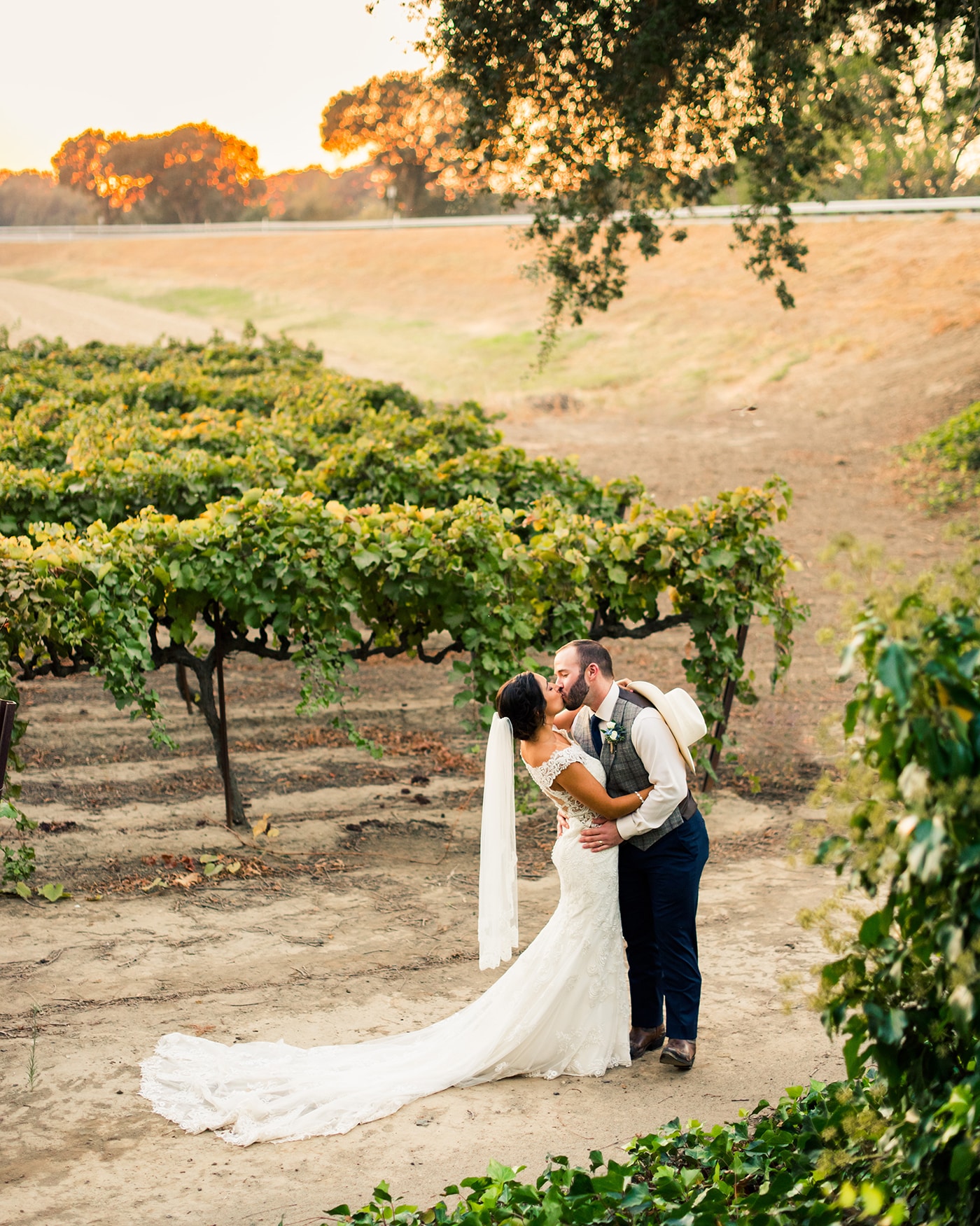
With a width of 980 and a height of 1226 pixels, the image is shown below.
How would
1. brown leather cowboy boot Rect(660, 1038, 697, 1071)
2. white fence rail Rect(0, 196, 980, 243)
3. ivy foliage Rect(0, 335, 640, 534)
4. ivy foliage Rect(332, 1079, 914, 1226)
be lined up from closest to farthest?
ivy foliage Rect(332, 1079, 914, 1226) < brown leather cowboy boot Rect(660, 1038, 697, 1071) < ivy foliage Rect(0, 335, 640, 534) < white fence rail Rect(0, 196, 980, 243)

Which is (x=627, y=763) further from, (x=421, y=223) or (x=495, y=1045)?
(x=421, y=223)

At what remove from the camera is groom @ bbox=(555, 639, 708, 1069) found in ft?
15.9

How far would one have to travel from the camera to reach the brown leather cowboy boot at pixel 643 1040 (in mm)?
5090

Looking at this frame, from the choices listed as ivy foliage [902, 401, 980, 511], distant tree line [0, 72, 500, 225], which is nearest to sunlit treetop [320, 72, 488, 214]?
distant tree line [0, 72, 500, 225]

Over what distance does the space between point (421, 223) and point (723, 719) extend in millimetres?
49224

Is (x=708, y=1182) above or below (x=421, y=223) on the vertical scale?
below

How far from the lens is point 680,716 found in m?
4.96

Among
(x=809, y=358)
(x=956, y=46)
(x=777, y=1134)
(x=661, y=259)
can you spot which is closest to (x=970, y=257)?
(x=809, y=358)

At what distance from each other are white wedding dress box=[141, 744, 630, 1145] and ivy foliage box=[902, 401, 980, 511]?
49.1 ft

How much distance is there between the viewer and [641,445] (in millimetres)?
24281

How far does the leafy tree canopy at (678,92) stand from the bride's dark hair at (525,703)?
538 cm

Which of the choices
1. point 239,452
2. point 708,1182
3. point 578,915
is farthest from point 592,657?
point 239,452

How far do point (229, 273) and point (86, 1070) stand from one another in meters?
52.1

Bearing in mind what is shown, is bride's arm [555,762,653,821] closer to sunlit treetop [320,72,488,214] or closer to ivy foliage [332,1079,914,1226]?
ivy foliage [332,1079,914,1226]
